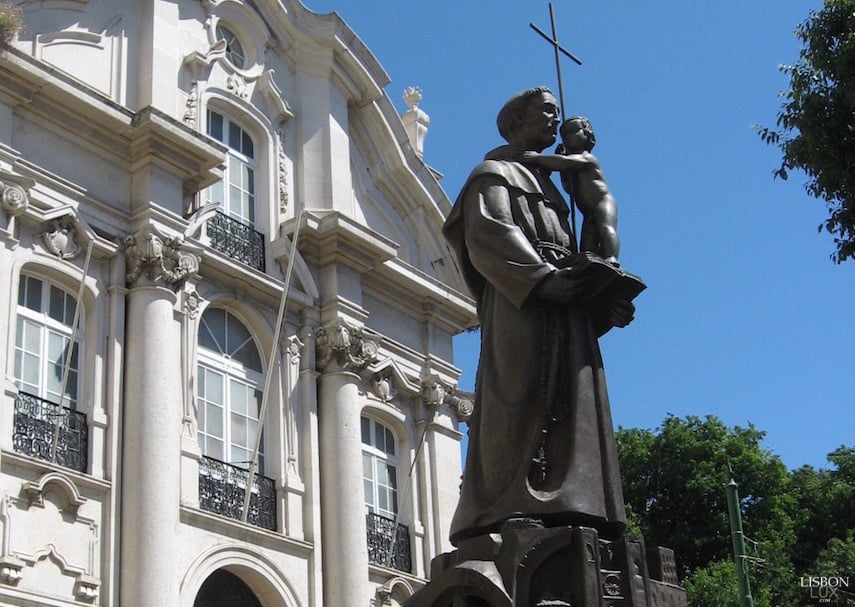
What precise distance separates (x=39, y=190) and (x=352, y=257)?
575cm

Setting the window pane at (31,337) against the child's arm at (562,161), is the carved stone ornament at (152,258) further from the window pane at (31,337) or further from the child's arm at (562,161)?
the child's arm at (562,161)

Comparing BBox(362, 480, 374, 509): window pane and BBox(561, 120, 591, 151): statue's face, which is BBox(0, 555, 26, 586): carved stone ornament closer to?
BBox(362, 480, 374, 509): window pane

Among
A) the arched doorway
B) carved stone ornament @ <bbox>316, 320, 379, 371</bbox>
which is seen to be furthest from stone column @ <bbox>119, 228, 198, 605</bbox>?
carved stone ornament @ <bbox>316, 320, 379, 371</bbox>

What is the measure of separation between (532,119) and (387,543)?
14946 millimetres

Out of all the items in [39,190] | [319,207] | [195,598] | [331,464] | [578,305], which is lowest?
[578,305]

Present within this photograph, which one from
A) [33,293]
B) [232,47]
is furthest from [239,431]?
[232,47]

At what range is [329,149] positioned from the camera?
2278 cm

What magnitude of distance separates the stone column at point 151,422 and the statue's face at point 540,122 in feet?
35.8

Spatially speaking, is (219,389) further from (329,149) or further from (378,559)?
(329,149)

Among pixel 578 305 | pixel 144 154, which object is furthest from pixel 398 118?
pixel 578 305

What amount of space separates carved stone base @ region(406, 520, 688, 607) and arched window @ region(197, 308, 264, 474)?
13217mm

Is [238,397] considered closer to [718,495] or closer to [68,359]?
[68,359]

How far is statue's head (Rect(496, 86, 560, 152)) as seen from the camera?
6727 mm

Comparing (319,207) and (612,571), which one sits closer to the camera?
(612,571)
